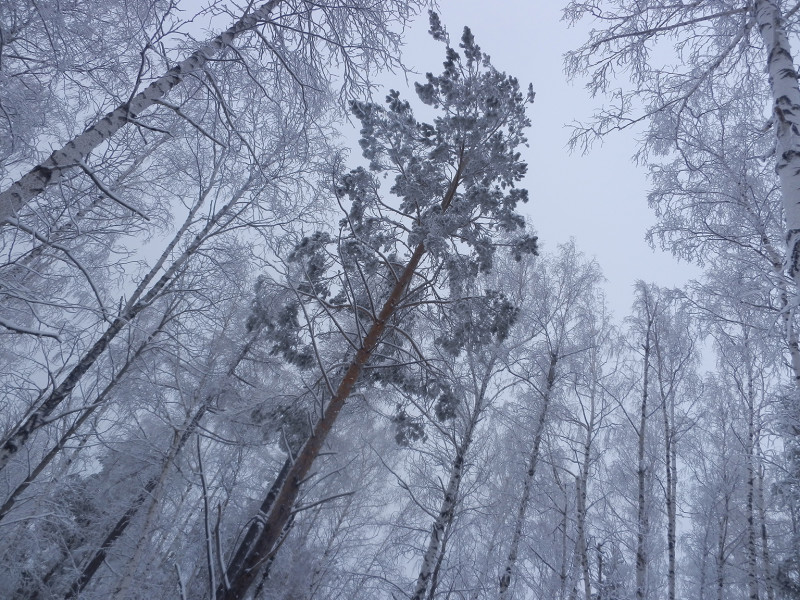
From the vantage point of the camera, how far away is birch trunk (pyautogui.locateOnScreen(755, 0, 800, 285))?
3207 mm

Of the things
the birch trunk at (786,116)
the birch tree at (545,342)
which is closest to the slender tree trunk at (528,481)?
the birch tree at (545,342)

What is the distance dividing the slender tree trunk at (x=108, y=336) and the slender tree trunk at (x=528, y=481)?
24.5 feet

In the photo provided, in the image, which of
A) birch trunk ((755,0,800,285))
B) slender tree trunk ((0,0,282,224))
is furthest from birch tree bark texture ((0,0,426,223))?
birch trunk ((755,0,800,285))

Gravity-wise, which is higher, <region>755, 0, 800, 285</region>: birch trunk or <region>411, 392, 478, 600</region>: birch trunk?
<region>755, 0, 800, 285</region>: birch trunk

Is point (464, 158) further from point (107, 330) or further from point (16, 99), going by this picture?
point (107, 330)

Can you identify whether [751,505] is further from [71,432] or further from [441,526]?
[71,432]

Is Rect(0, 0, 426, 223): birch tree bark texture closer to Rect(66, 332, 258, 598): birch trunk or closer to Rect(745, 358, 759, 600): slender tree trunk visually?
Rect(66, 332, 258, 598): birch trunk

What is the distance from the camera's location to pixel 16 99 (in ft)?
17.2

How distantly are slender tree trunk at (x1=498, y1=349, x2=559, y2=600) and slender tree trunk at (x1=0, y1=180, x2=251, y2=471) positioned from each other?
24.5ft

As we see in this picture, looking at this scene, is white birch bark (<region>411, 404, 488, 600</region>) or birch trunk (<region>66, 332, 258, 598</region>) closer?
white birch bark (<region>411, 404, 488, 600</region>)

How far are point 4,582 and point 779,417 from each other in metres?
22.0

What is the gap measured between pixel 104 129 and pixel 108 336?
4.49 m

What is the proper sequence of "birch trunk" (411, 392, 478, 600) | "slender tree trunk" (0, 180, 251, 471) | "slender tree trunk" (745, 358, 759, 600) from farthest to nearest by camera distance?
"slender tree trunk" (745, 358, 759, 600) < "birch trunk" (411, 392, 478, 600) < "slender tree trunk" (0, 180, 251, 471)

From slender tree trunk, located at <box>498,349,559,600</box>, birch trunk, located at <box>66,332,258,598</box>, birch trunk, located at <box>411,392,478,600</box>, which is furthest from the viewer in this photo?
birch trunk, located at <box>66,332,258,598</box>
